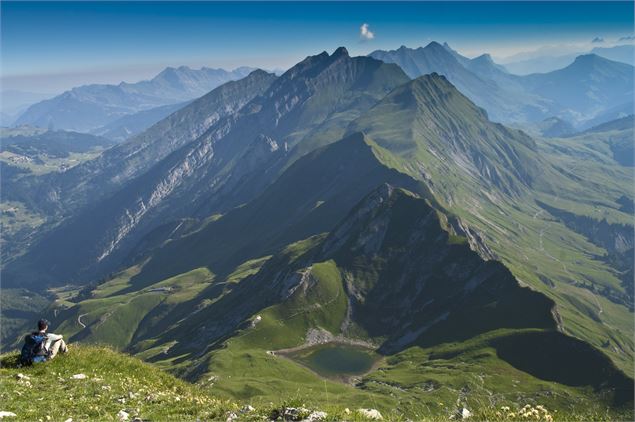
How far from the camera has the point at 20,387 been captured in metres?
25.1

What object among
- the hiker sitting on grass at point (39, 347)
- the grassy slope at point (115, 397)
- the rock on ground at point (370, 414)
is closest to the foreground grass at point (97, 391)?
the grassy slope at point (115, 397)

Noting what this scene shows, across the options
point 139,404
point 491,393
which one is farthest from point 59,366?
point 491,393

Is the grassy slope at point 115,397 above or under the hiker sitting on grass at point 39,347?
under

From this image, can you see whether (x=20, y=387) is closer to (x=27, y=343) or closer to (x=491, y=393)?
(x=27, y=343)

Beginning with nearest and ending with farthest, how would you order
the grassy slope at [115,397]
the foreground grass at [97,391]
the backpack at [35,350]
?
1. the grassy slope at [115,397]
2. the foreground grass at [97,391]
3. the backpack at [35,350]

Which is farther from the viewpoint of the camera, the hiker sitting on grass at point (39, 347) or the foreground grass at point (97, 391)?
the hiker sitting on grass at point (39, 347)

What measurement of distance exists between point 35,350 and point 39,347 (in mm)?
302

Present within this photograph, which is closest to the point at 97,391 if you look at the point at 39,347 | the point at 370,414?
the point at 39,347

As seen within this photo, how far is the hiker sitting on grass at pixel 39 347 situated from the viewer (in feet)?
96.0

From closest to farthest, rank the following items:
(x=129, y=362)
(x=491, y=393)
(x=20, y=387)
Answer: (x=20, y=387), (x=129, y=362), (x=491, y=393)

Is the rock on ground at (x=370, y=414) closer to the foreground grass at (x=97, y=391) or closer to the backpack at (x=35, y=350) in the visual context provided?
the foreground grass at (x=97, y=391)

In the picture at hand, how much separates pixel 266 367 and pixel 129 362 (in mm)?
168375

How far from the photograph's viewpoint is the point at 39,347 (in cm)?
2941

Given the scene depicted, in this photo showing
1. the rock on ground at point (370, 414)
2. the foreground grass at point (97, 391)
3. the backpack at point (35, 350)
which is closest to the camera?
the rock on ground at point (370, 414)
